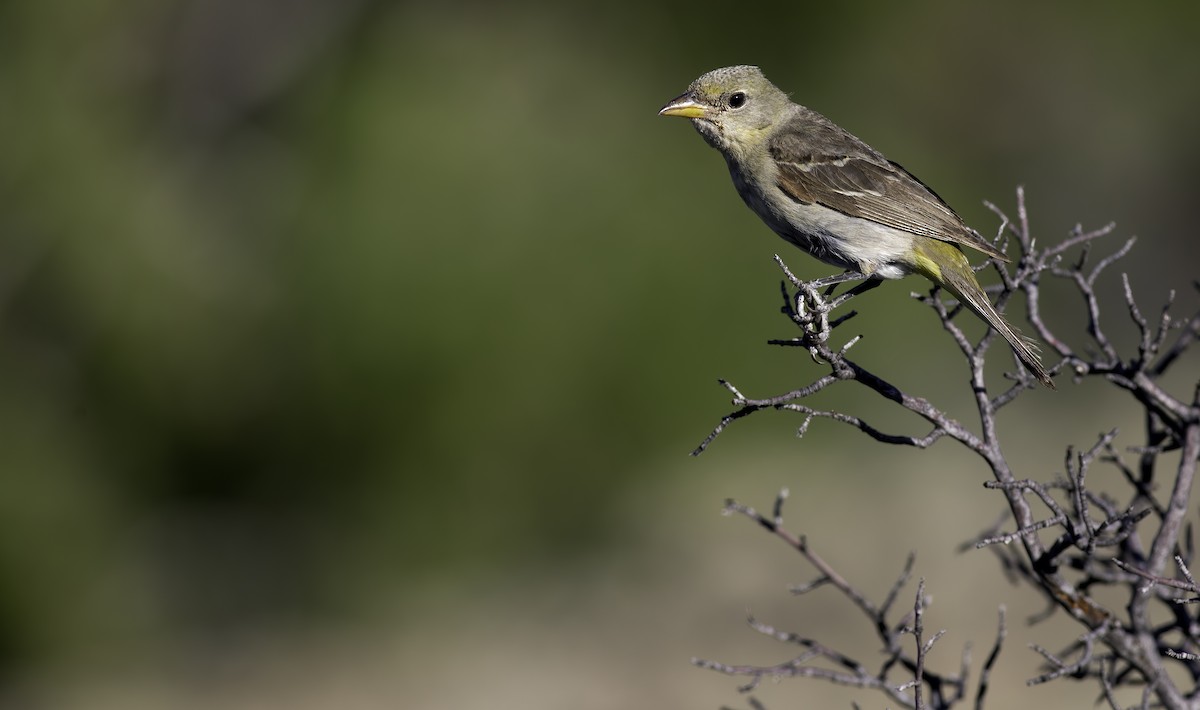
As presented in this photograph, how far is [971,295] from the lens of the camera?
3652 mm

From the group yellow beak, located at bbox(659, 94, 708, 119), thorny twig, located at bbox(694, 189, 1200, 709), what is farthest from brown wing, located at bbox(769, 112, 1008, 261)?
thorny twig, located at bbox(694, 189, 1200, 709)

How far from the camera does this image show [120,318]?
8500 mm

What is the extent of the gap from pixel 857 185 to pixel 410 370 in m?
5.17

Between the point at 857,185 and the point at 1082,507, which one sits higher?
the point at 857,185

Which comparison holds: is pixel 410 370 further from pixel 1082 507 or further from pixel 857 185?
pixel 1082 507

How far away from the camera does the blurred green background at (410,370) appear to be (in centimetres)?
866

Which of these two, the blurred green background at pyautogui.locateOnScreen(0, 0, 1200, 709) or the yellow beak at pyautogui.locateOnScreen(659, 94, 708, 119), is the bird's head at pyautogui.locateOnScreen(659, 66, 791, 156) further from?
the blurred green background at pyautogui.locateOnScreen(0, 0, 1200, 709)

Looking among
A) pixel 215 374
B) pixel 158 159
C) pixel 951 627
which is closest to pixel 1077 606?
pixel 951 627

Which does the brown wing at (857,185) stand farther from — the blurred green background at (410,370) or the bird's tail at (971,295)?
the blurred green background at (410,370)

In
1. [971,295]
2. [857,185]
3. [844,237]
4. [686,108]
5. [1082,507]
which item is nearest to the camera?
[1082,507]

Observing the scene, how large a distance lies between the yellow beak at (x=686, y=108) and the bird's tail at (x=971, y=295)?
1007 millimetres

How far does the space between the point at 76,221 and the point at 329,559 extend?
309cm

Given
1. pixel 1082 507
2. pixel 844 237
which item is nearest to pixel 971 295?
pixel 844 237

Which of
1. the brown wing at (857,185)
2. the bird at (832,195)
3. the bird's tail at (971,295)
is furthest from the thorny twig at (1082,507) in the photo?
the brown wing at (857,185)
